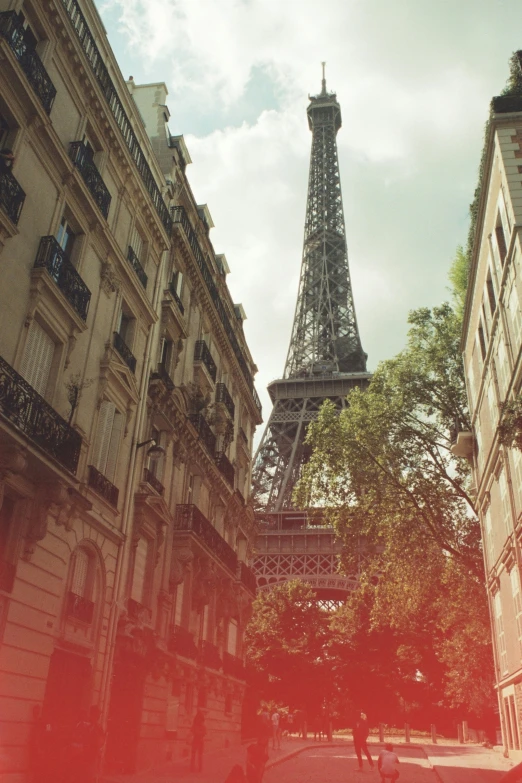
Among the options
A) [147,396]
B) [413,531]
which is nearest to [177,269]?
[147,396]

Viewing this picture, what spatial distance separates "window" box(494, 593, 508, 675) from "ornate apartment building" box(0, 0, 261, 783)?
9724mm

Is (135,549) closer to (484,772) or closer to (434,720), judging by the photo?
(484,772)

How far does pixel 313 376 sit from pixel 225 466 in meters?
49.6

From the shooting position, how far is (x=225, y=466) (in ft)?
92.7

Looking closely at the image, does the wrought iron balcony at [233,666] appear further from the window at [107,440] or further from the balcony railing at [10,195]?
the balcony railing at [10,195]

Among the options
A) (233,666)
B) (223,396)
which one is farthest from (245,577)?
(223,396)

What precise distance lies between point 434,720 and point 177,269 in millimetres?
50839

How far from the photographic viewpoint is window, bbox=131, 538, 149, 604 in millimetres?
18609

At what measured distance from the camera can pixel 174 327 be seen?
22859 mm

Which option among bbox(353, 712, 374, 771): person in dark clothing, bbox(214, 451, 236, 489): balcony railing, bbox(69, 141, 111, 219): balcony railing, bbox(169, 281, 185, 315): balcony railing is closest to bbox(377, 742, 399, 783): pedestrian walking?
bbox(353, 712, 374, 771): person in dark clothing

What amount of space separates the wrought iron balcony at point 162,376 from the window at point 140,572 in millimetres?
4772

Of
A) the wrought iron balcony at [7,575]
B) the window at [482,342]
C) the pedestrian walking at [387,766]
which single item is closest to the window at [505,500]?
the window at [482,342]

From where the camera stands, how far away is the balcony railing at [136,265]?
Result: 64.1 feet

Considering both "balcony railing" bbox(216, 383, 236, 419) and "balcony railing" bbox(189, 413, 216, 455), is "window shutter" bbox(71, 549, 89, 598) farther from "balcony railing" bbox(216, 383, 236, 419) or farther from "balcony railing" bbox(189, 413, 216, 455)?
"balcony railing" bbox(216, 383, 236, 419)
